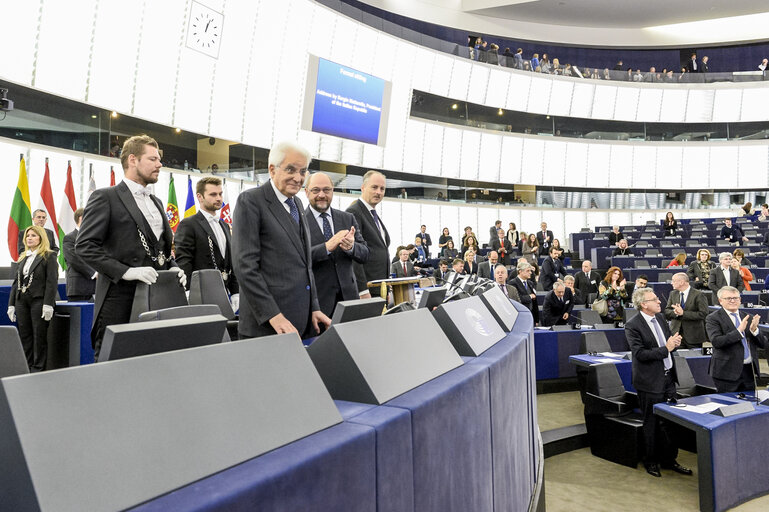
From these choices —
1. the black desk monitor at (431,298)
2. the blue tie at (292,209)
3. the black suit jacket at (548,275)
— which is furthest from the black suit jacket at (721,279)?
the blue tie at (292,209)

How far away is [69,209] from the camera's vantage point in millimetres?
8109

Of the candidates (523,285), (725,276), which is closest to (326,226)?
(523,285)

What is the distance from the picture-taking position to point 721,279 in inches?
337

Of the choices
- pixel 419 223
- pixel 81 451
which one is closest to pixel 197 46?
pixel 419 223

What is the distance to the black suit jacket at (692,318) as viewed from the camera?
24.0ft

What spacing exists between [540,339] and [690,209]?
17.3m

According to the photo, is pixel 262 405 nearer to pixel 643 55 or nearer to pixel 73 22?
pixel 73 22

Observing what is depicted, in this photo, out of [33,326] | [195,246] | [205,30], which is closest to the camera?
[195,246]

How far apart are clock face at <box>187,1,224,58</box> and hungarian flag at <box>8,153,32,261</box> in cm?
527

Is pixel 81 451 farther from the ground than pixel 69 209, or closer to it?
closer to it

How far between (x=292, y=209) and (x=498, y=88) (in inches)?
722

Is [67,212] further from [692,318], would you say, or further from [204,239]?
[692,318]

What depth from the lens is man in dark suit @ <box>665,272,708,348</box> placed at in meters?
7.32

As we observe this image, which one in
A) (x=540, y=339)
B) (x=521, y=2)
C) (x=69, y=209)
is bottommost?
(x=540, y=339)
